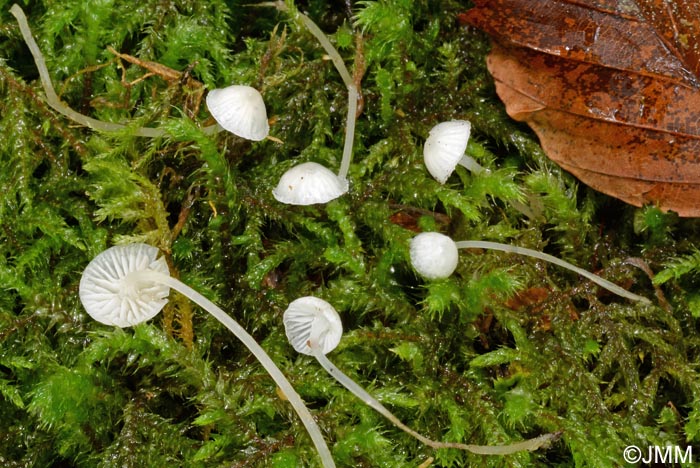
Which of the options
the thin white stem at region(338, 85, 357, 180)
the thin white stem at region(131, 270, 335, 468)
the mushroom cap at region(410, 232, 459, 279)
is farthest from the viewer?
the thin white stem at region(338, 85, 357, 180)

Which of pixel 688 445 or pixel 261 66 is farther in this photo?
pixel 261 66

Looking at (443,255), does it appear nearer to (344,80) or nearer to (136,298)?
(344,80)

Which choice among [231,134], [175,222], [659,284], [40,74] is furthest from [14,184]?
[659,284]

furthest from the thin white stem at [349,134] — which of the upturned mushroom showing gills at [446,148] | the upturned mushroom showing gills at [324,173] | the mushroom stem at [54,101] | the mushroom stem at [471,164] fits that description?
the mushroom stem at [54,101]

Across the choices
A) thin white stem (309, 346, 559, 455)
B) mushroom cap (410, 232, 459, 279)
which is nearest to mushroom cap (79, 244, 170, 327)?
thin white stem (309, 346, 559, 455)

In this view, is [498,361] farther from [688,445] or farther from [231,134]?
[231,134]

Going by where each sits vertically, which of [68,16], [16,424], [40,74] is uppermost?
[68,16]

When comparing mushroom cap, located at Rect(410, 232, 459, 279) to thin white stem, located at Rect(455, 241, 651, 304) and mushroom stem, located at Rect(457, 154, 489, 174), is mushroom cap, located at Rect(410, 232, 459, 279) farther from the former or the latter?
mushroom stem, located at Rect(457, 154, 489, 174)
